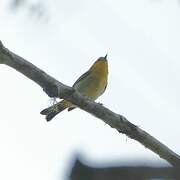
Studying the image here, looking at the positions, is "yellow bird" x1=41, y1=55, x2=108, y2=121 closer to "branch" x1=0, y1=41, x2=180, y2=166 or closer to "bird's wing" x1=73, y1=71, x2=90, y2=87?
"bird's wing" x1=73, y1=71, x2=90, y2=87

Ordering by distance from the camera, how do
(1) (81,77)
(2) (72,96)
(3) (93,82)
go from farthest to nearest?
(1) (81,77) → (3) (93,82) → (2) (72,96)

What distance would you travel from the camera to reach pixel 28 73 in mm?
2363

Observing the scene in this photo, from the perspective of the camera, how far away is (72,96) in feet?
8.73

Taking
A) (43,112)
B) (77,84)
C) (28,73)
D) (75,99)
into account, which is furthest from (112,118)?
(77,84)

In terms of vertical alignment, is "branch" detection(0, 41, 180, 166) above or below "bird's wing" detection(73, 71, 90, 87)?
below

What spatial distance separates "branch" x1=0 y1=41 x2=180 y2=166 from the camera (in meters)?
2.28

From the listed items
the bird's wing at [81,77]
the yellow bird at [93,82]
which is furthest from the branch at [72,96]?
the bird's wing at [81,77]

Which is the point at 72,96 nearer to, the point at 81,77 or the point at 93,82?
the point at 93,82

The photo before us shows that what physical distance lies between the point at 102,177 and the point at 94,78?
24.6ft

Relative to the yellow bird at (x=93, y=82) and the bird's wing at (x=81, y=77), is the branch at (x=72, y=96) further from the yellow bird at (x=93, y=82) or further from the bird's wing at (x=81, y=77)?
the bird's wing at (x=81, y=77)

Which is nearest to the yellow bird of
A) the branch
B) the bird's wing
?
the bird's wing

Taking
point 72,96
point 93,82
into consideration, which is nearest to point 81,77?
point 93,82

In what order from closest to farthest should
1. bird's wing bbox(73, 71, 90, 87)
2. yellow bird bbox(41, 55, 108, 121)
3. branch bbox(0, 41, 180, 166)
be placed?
branch bbox(0, 41, 180, 166), yellow bird bbox(41, 55, 108, 121), bird's wing bbox(73, 71, 90, 87)

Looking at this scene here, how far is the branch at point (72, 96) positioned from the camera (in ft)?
7.49
